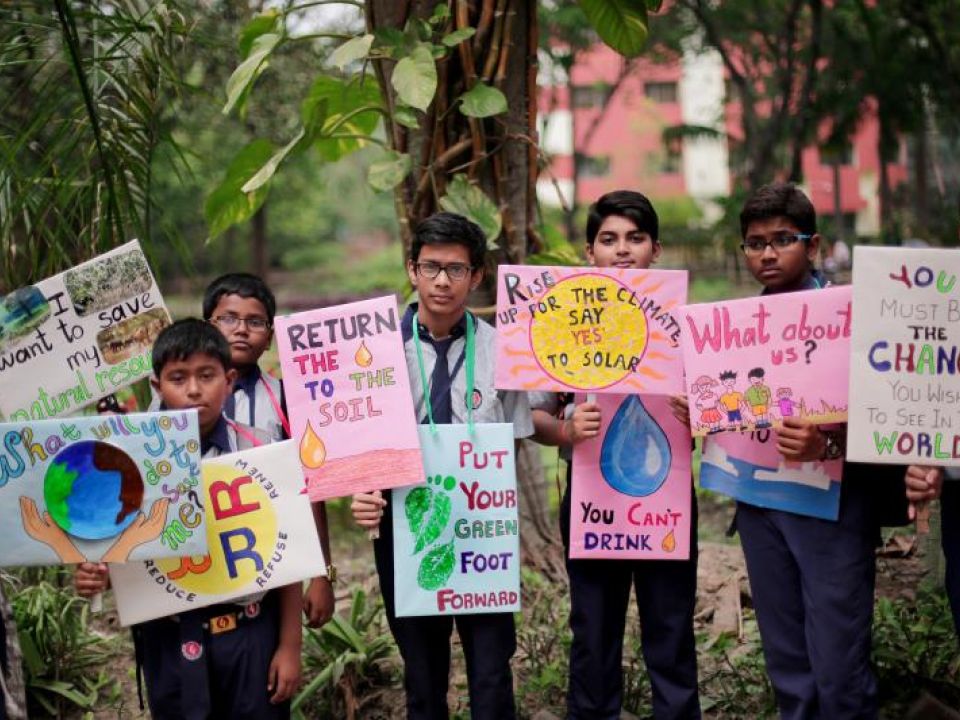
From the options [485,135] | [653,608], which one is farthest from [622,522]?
[485,135]

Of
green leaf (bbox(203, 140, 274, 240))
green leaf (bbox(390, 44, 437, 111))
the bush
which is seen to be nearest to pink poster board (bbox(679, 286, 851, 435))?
green leaf (bbox(390, 44, 437, 111))

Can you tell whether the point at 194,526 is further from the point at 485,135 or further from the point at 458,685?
the point at 485,135

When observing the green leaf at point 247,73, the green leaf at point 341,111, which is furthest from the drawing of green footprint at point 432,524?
Answer: the green leaf at point 341,111

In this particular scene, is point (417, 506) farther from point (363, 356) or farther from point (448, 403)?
point (363, 356)

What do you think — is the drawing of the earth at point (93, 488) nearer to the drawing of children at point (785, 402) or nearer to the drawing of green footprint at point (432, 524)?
the drawing of green footprint at point (432, 524)

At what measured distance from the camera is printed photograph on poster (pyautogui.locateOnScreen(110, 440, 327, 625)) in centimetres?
243

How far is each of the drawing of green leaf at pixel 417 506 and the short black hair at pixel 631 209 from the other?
0.89 meters

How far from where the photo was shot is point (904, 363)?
7.90 feet

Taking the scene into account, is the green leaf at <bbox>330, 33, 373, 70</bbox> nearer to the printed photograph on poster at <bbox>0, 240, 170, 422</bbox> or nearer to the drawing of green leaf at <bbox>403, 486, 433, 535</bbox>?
the printed photograph on poster at <bbox>0, 240, 170, 422</bbox>

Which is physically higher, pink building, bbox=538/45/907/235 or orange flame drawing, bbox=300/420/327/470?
pink building, bbox=538/45/907/235

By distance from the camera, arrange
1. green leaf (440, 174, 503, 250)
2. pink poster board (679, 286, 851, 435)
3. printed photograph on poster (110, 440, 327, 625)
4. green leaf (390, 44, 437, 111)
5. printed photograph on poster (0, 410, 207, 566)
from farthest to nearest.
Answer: green leaf (440, 174, 503, 250) → green leaf (390, 44, 437, 111) → pink poster board (679, 286, 851, 435) → printed photograph on poster (110, 440, 327, 625) → printed photograph on poster (0, 410, 207, 566)

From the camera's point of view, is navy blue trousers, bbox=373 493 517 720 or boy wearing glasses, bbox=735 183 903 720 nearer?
boy wearing glasses, bbox=735 183 903 720

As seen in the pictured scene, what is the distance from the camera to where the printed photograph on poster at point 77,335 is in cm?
274

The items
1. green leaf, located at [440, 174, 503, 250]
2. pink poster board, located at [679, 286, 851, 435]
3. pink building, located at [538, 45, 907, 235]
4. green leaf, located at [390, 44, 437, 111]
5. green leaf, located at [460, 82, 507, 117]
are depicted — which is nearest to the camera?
pink poster board, located at [679, 286, 851, 435]
